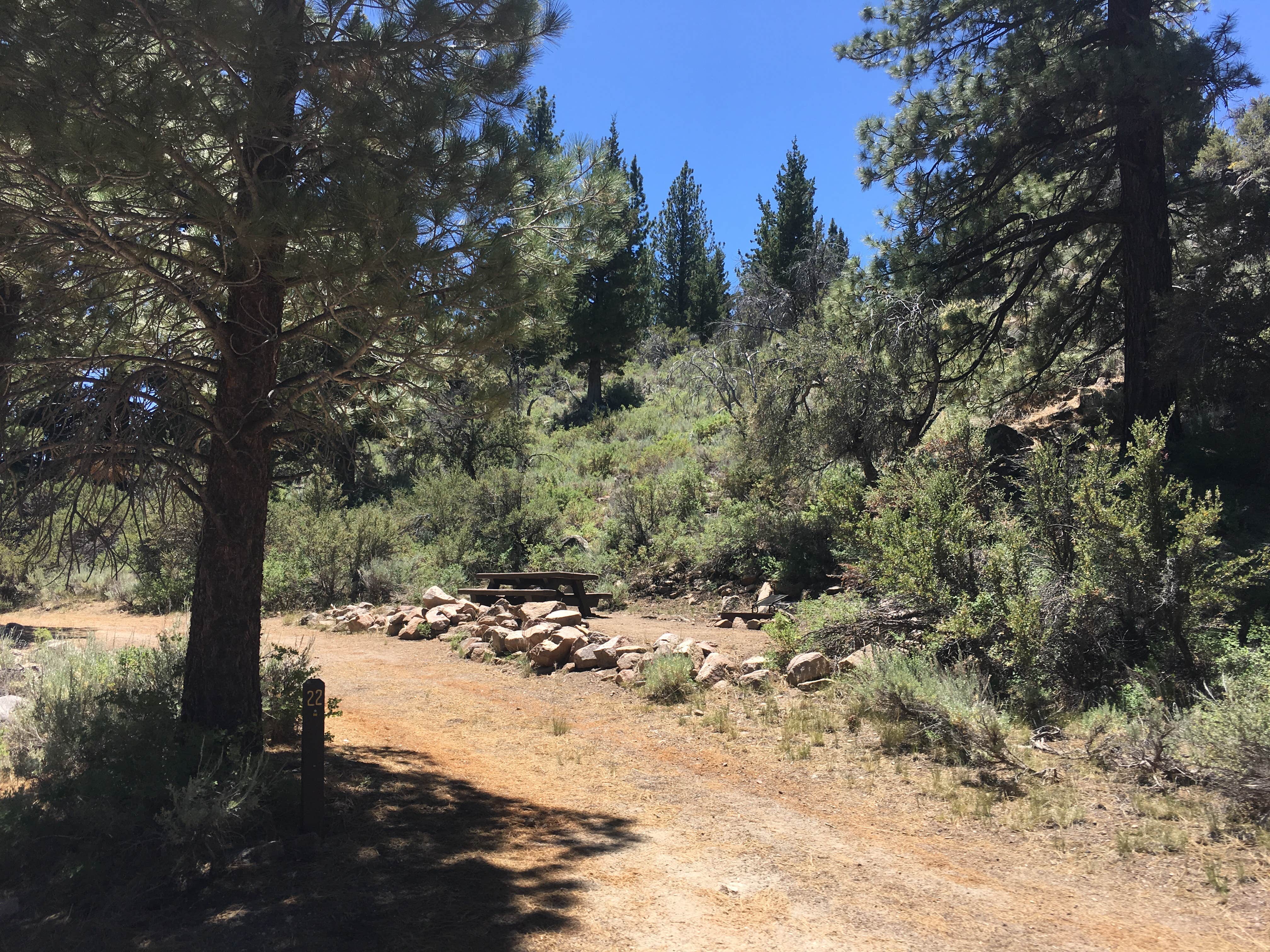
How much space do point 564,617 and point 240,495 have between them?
6140 mm

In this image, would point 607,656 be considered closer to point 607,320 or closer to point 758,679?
point 758,679

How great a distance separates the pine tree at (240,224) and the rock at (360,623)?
7308 millimetres

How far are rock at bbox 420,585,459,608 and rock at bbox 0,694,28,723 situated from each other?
262 inches

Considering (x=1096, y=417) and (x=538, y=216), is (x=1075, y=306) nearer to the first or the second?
(x=1096, y=417)

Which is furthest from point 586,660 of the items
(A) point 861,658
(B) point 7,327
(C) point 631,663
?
(B) point 7,327

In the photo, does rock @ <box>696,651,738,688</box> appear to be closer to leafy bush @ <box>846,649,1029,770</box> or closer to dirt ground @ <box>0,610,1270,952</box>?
dirt ground @ <box>0,610,1270,952</box>

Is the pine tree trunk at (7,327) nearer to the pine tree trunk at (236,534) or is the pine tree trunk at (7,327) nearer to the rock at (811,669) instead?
the pine tree trunk at (236,534)

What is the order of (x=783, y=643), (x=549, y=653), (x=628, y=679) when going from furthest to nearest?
(x=549, y=653), (x=628, y=679), (x=783, y=643)

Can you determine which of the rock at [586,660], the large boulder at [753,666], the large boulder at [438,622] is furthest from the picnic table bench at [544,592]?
the large boulder at [753,666]

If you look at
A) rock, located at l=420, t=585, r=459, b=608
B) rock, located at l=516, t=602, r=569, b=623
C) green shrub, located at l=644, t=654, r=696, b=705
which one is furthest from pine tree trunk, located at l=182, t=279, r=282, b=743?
rock, located at l=420, t=585, r=459, b=608

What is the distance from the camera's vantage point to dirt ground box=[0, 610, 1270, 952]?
3621mm

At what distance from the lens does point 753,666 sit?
834cm

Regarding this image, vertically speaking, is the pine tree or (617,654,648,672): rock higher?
the pine tree

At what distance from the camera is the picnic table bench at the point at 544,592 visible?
13.5 metres
